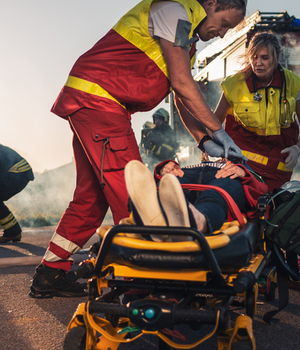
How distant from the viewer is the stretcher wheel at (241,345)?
125 centimetres

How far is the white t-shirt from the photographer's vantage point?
6.87ft

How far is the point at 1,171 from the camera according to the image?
16.8 feet

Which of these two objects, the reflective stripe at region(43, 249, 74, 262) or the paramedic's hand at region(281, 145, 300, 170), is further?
the paramedic's hand at region(281, 145, 300, 170)

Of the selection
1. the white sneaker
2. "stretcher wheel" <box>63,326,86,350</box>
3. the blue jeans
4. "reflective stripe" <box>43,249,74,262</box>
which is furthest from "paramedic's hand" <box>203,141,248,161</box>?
"stretcher wheel" <box>63,326,86,350</box>

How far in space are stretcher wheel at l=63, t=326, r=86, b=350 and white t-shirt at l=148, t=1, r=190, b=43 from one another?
1.52 m

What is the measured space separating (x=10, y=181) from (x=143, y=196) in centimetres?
419

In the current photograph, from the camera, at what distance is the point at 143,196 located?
1.40 meters

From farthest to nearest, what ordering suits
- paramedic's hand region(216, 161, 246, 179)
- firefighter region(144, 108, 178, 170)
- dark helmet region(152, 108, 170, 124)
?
dark helmet region(152, 108, 170, 124), firefighter region(144, 108, 178, 170), paramedic's hand region(216, 161, 246, 179)

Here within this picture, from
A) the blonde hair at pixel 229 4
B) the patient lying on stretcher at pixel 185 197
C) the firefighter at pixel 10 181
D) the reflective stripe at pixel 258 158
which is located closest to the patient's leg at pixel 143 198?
the patient lying on stretcher at pixel 185 197

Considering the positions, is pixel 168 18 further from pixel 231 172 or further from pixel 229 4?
pixel 231 172

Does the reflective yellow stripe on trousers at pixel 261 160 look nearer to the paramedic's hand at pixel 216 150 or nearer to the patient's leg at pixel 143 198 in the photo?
the paramedic's hand at pixel 216 150

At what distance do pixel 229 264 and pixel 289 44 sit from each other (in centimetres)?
819

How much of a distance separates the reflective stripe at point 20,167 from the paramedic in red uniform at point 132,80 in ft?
9.98

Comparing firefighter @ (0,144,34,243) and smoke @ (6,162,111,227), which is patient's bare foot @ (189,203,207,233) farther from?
smoke @ (6,162,111,227)
